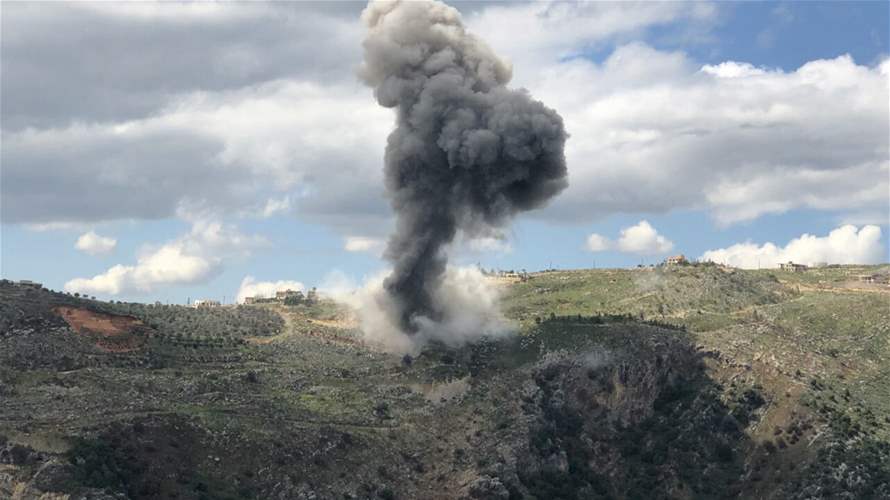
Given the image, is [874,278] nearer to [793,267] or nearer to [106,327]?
[793,267]

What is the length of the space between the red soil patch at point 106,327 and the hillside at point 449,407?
26 cm

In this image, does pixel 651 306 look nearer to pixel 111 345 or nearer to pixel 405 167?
pixel 405 167

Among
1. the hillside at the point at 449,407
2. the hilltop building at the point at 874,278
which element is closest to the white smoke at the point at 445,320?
the hillside at the point at 449,407

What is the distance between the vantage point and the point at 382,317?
398 ft

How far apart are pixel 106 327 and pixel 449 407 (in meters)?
37.6

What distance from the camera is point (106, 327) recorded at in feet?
361

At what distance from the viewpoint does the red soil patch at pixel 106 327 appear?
107 metres

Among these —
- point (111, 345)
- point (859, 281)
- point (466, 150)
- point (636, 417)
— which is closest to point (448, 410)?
point (636, 417)

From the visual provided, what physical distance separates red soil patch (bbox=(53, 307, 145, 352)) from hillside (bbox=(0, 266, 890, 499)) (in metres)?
0.26

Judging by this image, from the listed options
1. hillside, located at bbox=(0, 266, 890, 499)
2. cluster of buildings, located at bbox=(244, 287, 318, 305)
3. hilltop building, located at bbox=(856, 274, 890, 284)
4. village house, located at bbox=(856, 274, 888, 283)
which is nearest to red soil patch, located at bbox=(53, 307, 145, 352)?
hillside, located at bbox=(0, 266, 890, 499)

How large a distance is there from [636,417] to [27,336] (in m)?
60.3

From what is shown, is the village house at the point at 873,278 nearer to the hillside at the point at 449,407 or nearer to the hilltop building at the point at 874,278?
the hilltop building at the point at 874,278

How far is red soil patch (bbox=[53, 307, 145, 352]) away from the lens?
106625 mm

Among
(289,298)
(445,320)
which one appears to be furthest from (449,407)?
(289,298)
